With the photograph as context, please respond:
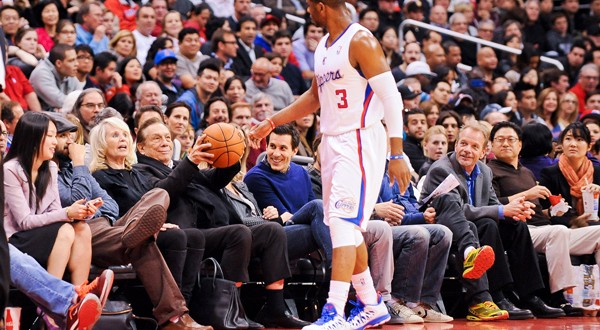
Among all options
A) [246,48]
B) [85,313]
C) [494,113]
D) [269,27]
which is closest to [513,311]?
[85,313]

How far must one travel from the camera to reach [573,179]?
9016 mm

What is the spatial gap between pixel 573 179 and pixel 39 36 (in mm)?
6163

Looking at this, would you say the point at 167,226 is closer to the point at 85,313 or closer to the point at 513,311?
the point at 85,313

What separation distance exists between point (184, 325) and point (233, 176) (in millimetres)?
1229

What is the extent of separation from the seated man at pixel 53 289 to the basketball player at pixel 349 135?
119 centimetres

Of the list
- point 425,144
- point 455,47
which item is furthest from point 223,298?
point 455,47

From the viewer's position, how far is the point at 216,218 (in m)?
7.00

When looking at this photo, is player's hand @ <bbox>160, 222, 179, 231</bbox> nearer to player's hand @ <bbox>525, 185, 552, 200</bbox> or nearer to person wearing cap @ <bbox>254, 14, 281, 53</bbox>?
player's hand @ <bbox>525, 185, 552, 200</bbox>

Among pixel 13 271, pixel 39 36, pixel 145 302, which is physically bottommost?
pixel 145 302

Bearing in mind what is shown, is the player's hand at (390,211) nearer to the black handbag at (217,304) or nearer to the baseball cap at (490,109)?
the black handbag at (217,304)

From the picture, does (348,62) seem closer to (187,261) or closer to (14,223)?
(187,261)

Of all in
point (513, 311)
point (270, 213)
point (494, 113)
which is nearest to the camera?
point (270, 213)

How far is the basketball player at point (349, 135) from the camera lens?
5.66 m

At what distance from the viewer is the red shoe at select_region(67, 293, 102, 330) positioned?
543 cm
